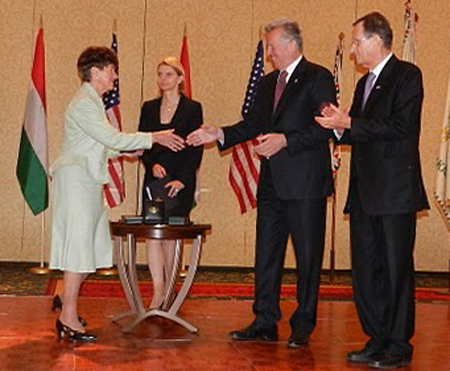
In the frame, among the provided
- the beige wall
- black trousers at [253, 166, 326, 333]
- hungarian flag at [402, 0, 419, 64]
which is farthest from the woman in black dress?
the beige wall

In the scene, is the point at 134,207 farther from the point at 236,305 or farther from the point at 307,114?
the point at 307,114

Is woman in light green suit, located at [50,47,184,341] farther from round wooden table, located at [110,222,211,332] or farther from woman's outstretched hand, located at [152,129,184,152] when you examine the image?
round wooden table, located at [110,222,211,332]

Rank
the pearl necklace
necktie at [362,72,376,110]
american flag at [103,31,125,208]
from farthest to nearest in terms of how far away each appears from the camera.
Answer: american flag at [103,31,125,208]
the pearl necklace
necktie at [362,72,376,110]

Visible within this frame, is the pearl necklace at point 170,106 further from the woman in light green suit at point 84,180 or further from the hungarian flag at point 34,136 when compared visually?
the hungarian flag at point 34,136

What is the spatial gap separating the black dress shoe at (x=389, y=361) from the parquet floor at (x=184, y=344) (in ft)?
0.17

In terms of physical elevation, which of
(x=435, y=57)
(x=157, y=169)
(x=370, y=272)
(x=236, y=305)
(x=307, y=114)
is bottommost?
(x=236, y=305)

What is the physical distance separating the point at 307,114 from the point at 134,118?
409cm

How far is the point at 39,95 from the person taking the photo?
755cm

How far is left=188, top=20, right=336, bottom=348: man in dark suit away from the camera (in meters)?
4.49

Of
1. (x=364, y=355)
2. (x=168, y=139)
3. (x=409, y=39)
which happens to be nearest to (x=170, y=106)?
(x=168, y=139)

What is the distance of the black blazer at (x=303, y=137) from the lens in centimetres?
447

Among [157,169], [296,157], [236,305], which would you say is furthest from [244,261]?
[296,157]

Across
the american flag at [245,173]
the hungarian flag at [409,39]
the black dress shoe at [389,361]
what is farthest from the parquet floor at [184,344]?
the hungarian flag at [409,39]

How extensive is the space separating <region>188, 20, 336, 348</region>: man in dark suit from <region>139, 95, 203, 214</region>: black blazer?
933mm
